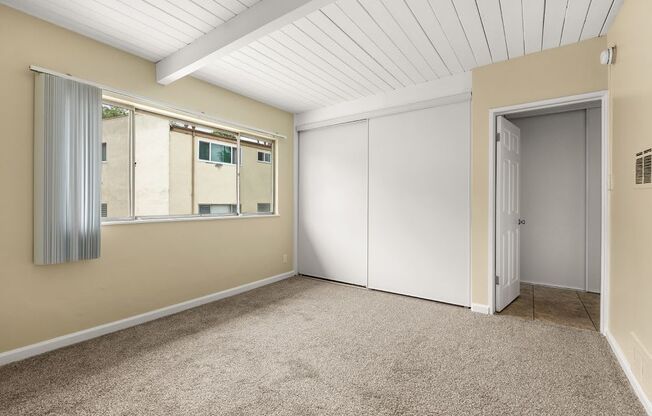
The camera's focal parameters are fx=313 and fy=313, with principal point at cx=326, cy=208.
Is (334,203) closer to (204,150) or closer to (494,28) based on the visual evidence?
(204,150)

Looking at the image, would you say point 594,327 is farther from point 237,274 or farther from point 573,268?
point 237,274

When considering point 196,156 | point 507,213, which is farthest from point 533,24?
point 196,156

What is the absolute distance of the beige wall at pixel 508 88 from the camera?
2676mm

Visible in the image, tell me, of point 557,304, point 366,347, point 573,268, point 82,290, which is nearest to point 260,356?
point 366,347

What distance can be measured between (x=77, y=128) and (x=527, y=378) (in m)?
3.67

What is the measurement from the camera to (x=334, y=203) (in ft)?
14.7

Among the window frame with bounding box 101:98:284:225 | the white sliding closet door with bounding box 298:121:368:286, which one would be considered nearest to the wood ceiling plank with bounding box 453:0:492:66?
the white sliding closet door with bounding box 298:121:368:286

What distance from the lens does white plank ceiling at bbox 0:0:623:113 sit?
7.20 ft

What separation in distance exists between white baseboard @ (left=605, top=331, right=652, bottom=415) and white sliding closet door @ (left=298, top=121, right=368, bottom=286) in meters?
2.46

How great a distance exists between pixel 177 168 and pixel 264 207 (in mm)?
1350

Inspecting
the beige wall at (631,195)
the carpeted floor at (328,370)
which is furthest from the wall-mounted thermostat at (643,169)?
the carpeted floor at (328,370)

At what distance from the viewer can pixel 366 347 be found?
8.04 feet

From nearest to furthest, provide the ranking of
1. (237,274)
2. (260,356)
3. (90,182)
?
(260,356)
(90,182)
(237,274)

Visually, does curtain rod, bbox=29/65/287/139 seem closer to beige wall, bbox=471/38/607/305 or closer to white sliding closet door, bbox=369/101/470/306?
white sliding closet door, bbox=369/101/470/306
